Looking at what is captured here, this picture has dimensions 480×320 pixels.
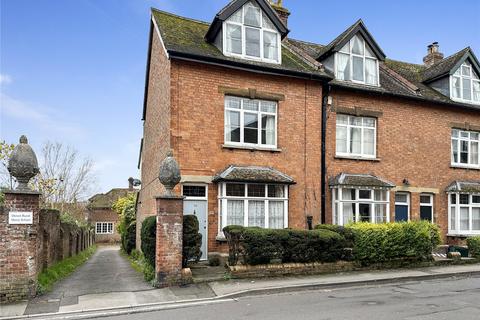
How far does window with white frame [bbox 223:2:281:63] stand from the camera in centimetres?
1612

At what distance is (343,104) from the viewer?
18.1 m

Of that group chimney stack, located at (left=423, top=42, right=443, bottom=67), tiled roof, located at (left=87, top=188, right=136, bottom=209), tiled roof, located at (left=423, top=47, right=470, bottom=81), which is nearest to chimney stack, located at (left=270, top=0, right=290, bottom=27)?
tiled roof, located at (left=423, top=47, right=470, bottom=81)

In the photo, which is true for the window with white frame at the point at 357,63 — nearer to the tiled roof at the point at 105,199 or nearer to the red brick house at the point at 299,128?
the red brick house at the point at 299,128

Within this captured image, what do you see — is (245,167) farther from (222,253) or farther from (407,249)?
(407,249)

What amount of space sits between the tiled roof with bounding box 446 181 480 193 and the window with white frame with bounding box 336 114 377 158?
4646 mm

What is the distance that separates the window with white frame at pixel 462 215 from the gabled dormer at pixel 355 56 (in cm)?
702

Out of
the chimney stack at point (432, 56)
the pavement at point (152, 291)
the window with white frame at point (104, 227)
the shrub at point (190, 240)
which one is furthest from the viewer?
the window with white frame at point (104, 227)

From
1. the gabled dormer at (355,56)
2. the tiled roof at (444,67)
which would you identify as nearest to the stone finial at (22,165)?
the gabled dormer at (355,56)

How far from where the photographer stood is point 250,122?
16.1 meters

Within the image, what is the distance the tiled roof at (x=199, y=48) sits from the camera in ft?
49.0

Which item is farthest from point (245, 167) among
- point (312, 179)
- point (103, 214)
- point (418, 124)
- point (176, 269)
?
point (103, 214)

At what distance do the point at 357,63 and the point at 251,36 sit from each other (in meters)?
5.49

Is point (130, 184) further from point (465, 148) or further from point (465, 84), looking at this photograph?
point (465, 84)

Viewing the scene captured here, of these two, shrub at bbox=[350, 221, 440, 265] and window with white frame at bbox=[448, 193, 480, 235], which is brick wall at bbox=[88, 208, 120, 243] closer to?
window with white frame at bbox=[448, 193, 480, 235]
